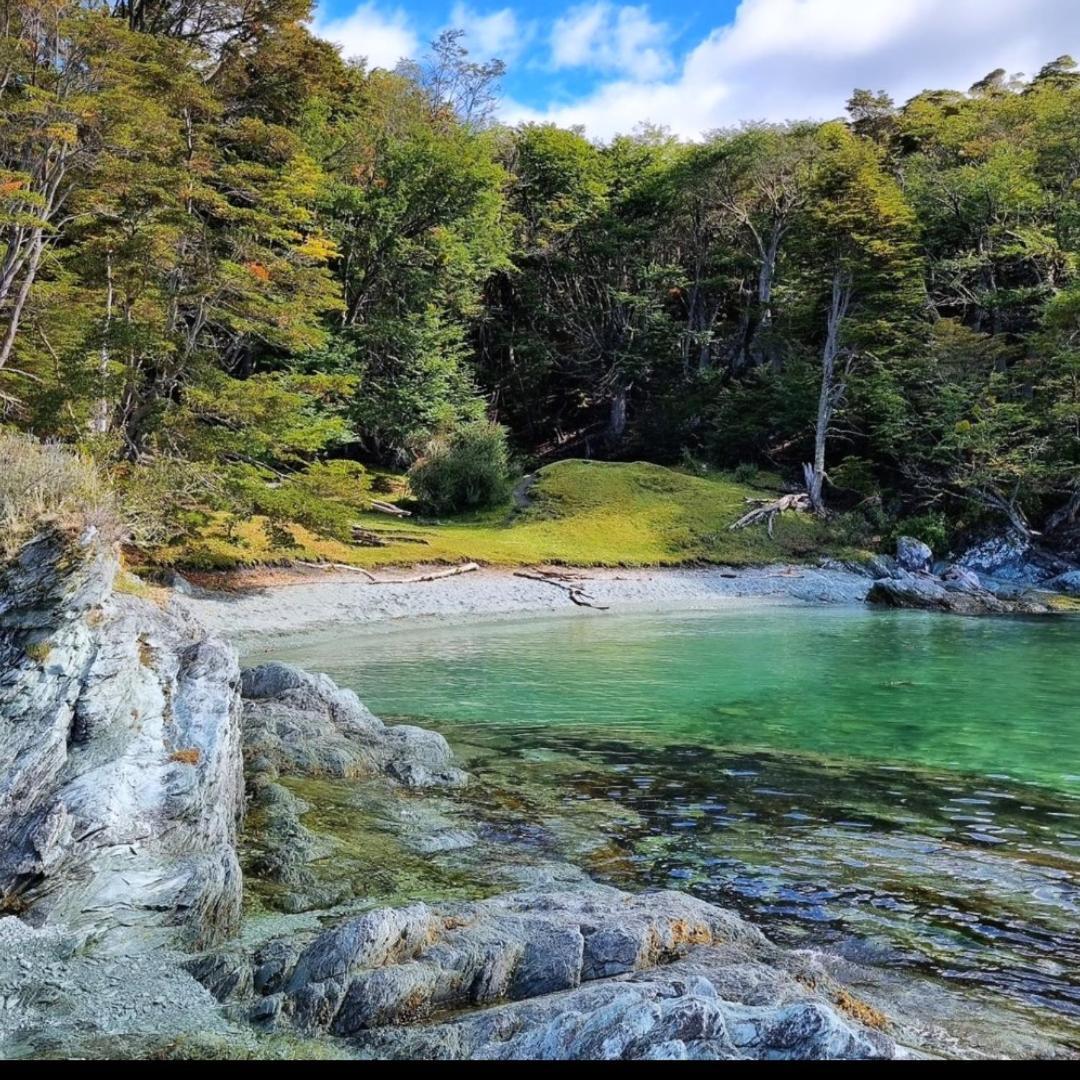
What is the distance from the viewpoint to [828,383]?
3684cm

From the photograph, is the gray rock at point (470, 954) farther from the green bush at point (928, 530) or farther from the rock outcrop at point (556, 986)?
the green bush at point (928, 530)

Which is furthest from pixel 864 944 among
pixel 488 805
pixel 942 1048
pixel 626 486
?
pixel 626 486

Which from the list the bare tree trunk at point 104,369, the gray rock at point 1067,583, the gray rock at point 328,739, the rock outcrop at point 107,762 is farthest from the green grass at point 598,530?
the rock outcrop at point 107,762

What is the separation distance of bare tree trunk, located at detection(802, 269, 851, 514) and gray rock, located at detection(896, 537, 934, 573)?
12.9ft

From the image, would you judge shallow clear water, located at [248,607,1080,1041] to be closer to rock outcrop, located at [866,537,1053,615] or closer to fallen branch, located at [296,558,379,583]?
fallen branch, located at [296,558,379,583]

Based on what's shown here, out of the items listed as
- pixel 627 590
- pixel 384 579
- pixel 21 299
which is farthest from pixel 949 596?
pixel 21 299

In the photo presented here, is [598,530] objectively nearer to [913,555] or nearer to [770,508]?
[770,508]

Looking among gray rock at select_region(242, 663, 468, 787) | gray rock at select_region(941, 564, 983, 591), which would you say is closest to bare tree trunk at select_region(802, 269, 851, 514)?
gray rock at select_region(941, 564, 983, 591)

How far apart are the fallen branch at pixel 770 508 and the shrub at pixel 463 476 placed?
9.56 m

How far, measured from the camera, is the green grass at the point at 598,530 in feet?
88.6

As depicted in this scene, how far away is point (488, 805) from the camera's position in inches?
331

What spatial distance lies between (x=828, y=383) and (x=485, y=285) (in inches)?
858

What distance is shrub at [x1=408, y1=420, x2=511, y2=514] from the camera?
35.2 m

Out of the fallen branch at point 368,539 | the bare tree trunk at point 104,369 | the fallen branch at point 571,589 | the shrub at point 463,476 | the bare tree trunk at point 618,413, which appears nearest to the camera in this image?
the bare tree trunk at point 104,369
